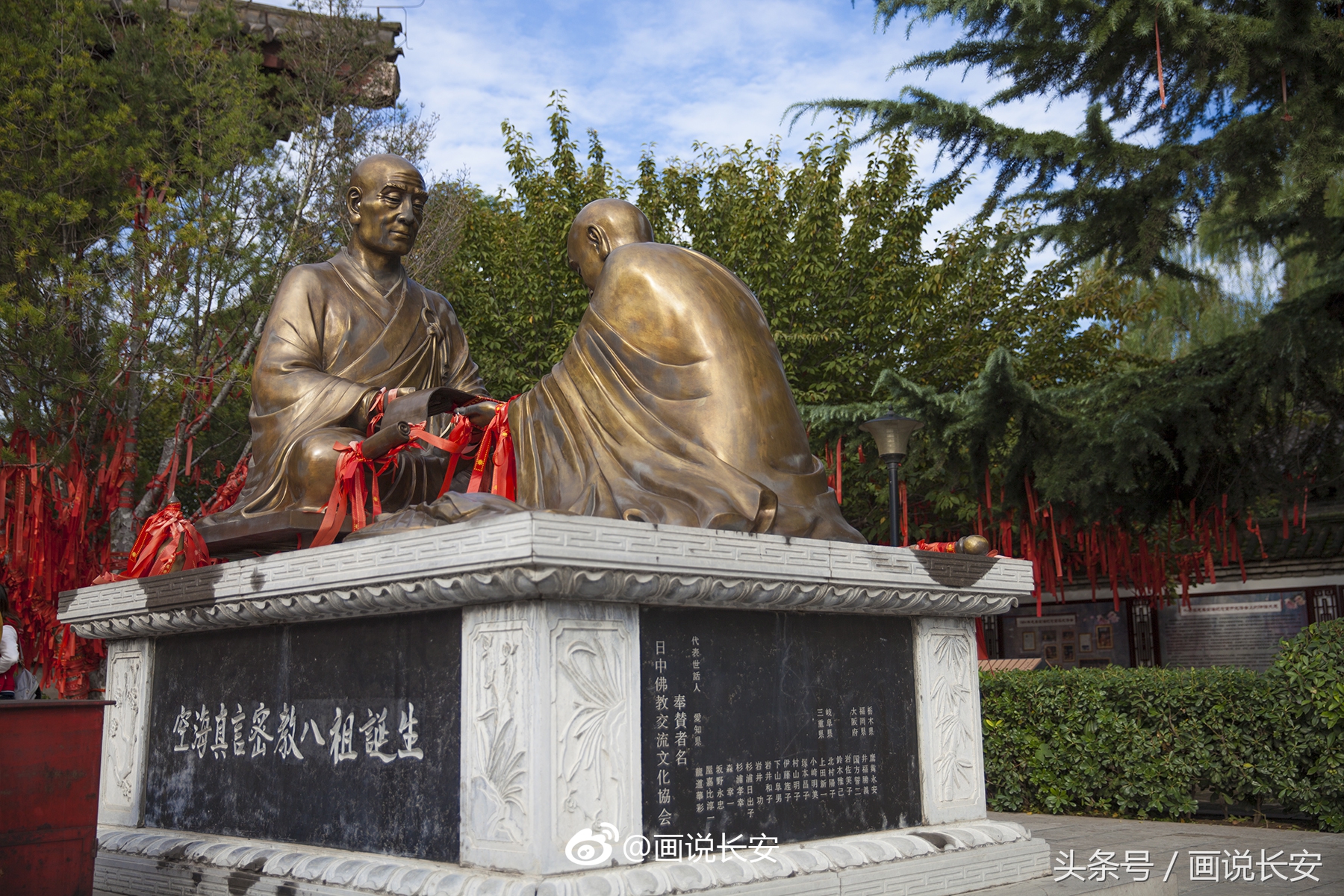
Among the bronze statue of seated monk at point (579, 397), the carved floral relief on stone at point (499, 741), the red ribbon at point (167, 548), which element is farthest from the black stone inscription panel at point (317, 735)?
the bronze statue of seated monk at point (579, 397)

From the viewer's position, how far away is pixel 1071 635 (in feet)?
47.1

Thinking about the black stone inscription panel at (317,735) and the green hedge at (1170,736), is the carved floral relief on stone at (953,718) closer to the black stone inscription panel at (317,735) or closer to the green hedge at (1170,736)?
the black stone inscription panel at (317,735)

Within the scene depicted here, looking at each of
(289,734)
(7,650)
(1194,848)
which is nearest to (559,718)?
(289,734)

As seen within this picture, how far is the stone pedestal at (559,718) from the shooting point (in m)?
2.82

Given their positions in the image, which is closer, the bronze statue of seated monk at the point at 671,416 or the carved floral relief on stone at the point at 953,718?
the bronze statue of seated monk at the point at 671,416

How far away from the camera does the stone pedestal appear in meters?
2.82

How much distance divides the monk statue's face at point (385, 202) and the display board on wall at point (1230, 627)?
36.2 ft

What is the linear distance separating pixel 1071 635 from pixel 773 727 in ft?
39.9

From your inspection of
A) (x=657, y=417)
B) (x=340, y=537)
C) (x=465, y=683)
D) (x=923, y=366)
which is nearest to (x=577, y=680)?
(x=465, y=683)

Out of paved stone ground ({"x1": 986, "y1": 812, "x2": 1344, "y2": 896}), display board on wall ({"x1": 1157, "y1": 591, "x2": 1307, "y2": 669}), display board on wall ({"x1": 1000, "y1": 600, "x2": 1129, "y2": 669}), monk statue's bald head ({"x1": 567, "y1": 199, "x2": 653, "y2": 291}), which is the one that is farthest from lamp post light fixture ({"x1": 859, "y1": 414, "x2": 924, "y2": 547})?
display board on wall ({"x1": 1000, "y1": 600, "x2": 1129, "y2": 669})

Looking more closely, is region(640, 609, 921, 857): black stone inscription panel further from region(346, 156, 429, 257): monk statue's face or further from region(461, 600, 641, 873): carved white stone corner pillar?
region(346, 156, 429, 257): monk statue's face

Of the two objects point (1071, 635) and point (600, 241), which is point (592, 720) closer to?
point (600, 241)

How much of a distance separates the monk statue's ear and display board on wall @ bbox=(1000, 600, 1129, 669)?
10860mm

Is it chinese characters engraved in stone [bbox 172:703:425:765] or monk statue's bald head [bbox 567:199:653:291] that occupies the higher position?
monk statue's bald head [bbox 567:199:653:291]
